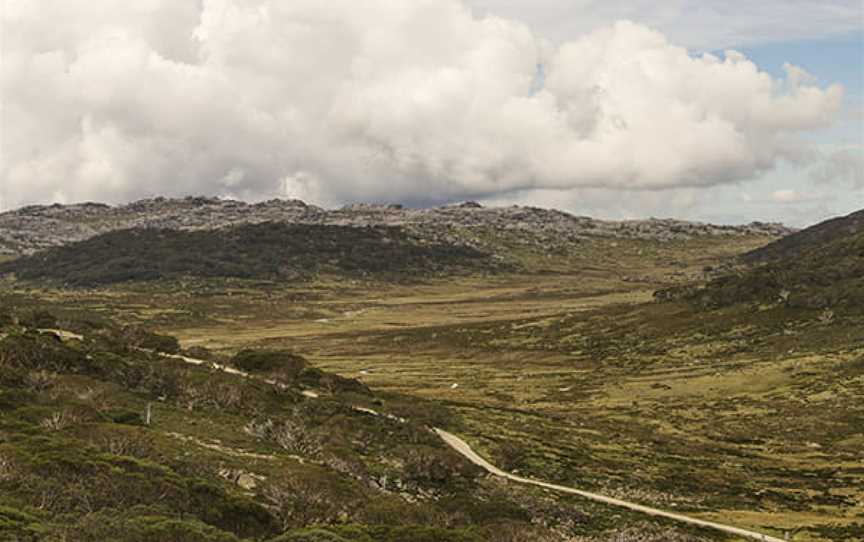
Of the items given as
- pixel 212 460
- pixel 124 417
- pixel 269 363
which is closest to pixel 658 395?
pixel 269 363

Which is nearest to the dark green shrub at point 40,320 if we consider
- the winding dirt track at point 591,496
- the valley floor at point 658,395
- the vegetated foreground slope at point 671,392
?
the valley floor at point 658,395

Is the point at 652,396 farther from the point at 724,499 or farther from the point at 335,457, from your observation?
the point at 335,457

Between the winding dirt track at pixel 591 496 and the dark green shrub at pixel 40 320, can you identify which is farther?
the dark green shrub at pixel 40 320

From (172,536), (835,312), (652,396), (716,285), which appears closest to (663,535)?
(172,536)

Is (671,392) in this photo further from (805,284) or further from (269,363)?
(805,284)

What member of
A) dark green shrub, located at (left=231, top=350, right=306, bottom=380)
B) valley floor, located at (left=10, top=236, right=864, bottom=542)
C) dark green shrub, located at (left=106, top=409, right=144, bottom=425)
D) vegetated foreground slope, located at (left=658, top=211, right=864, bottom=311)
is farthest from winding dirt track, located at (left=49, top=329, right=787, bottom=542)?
vegetated foreground slope, located at (left=658, top=211, right=864, bottom=311)

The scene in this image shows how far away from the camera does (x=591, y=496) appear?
5069 cm

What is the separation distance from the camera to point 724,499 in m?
52.5

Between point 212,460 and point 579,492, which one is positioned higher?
point 212,460

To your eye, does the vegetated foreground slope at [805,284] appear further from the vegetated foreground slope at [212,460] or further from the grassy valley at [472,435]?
the vegetated foreground slope at [212,460]

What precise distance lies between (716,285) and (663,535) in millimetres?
152463

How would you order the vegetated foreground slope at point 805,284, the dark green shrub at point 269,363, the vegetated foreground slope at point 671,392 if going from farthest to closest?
the vegetated foreground slope at point 805,284 → the dark green shrub at point 269,363 → the vegetated foreground slope at point 671,392

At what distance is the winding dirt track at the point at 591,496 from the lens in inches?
1716

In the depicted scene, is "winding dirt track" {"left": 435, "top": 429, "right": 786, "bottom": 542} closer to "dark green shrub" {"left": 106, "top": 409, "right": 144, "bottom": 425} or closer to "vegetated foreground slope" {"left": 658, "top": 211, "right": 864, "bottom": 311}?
"dark green shrub" {"left": 106, "top": 409, "right": 144, "bottom": 425}
